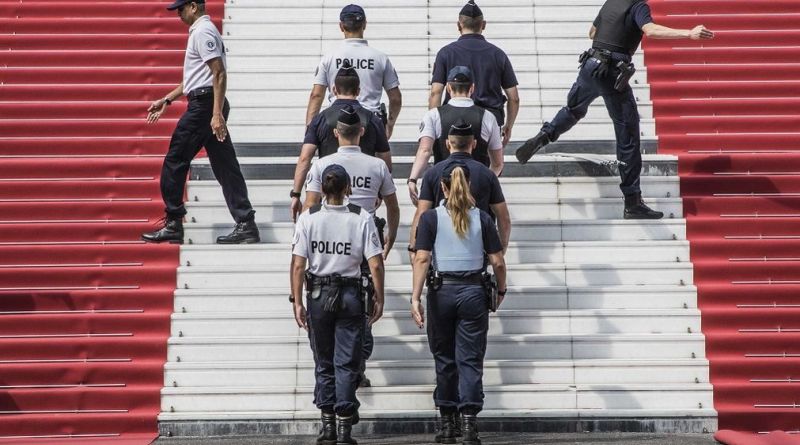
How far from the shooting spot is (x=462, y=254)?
24.3 ft

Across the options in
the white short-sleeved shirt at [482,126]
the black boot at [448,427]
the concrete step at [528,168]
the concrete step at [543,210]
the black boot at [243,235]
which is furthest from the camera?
the concrete step at [528,168]

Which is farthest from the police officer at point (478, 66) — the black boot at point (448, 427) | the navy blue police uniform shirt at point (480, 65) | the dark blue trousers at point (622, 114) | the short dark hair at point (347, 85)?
the black boot at point (448, 427)

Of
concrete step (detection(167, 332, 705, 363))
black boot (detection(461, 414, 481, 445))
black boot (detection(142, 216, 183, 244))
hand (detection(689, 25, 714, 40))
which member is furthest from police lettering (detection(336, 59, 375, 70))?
black boot (detection(461, 414, 481, 445))

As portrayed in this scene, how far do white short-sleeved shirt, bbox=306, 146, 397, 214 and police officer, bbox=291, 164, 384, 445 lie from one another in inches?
18.5

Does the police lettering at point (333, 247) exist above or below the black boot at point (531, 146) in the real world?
below

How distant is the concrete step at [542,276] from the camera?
8.87m

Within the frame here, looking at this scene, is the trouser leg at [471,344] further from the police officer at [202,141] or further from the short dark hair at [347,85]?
the police officer at [202,141]

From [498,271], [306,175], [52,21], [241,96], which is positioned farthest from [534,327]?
[52,21]

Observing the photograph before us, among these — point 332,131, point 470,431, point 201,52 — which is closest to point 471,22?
point 332,131

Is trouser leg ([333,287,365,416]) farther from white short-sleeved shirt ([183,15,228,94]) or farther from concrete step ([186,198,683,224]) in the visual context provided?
white short-sleeved shirt ([183,15,228,94])

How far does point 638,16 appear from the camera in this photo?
9273 millimetres

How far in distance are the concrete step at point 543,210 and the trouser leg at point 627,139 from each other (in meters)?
0.26

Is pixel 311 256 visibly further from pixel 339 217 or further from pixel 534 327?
pixel 534 327

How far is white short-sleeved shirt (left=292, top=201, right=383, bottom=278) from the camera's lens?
7.34 m
